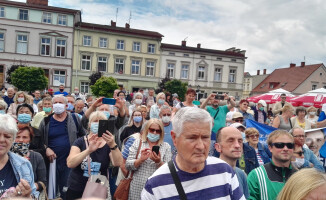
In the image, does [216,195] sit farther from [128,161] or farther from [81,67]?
[81,67]

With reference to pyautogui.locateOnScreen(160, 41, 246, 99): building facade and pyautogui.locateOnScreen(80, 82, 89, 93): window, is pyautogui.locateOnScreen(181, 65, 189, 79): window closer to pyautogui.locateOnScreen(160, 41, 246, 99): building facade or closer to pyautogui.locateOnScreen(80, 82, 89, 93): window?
pyautogui.locateOnScreen(160, 41, 246, 99): building facade

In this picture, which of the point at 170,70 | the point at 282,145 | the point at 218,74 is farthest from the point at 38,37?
the point at 282,145

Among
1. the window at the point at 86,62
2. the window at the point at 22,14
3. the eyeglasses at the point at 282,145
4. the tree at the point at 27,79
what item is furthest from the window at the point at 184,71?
the eyeglasses at the point at 282,145

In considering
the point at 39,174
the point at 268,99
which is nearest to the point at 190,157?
the point at 39,174

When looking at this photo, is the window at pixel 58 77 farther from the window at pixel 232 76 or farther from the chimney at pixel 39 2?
the window at pixel 232 76

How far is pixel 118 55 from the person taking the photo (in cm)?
3850

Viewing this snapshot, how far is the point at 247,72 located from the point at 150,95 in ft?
211

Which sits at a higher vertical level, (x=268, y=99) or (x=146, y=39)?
(x=146, y=39)

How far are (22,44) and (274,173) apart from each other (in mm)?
37689

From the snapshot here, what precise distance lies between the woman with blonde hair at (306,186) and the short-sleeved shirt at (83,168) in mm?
2542

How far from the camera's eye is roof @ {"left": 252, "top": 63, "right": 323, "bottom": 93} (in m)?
49.5

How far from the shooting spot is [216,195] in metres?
2.00

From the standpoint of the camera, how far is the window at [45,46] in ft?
117

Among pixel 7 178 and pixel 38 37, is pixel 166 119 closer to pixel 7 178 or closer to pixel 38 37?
pixel 7 178
